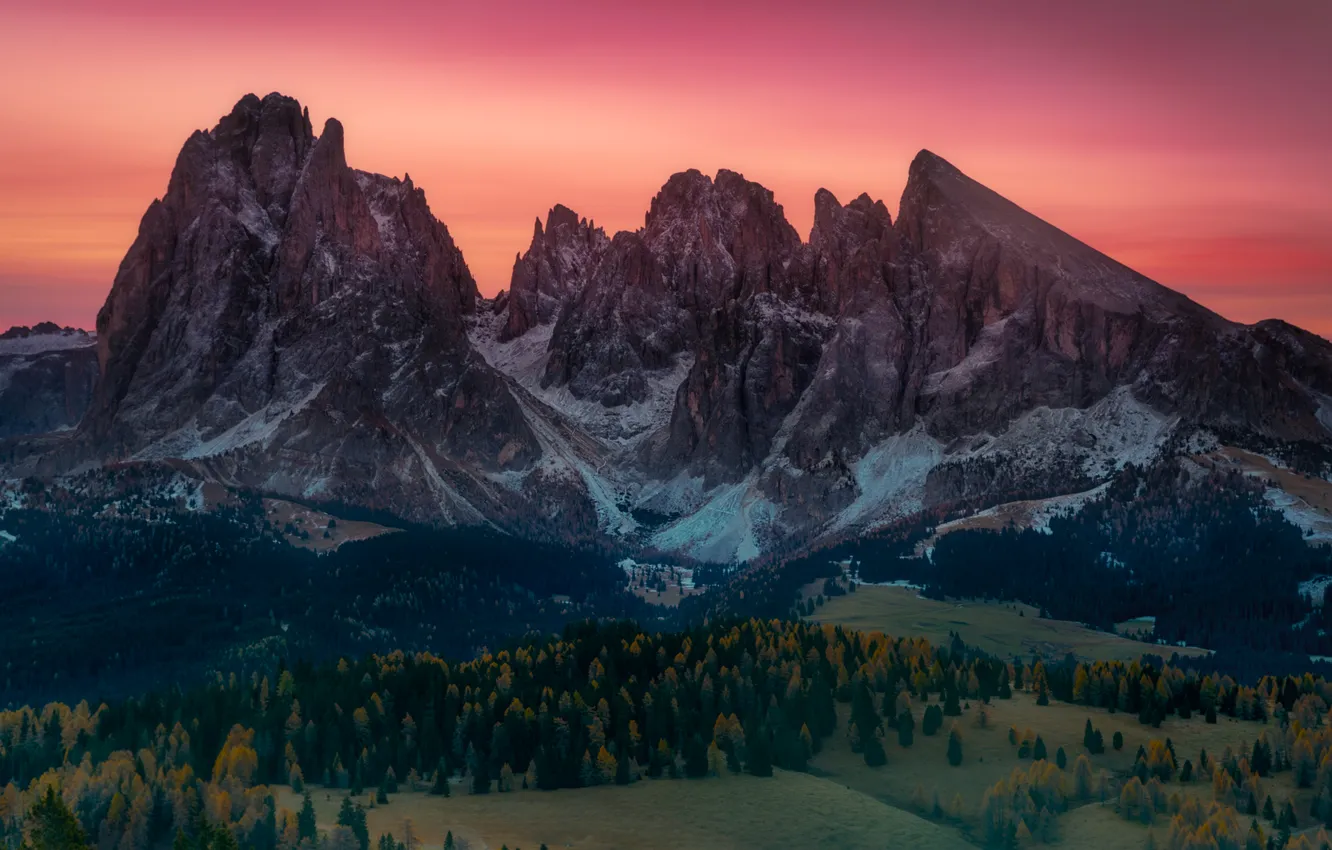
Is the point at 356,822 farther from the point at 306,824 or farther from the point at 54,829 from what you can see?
the point at 54,829

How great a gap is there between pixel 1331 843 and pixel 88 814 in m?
130

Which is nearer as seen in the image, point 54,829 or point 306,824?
point 54,829

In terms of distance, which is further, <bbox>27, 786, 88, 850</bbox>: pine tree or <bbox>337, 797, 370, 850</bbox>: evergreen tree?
<bbox>337, 797, 370, 850</bbox>: evergreen tree

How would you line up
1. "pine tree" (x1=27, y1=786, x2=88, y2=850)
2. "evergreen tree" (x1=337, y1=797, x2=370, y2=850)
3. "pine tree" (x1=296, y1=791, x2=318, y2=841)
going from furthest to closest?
1. "pine tree" (x1=296, y1=791, x2=318, y2=841)
2. "evergreen tree" (x1=337, y1=797, x2=370, y2=850)
3. "pine tree" (x1=27, y1=786, x2=88, y2=850)

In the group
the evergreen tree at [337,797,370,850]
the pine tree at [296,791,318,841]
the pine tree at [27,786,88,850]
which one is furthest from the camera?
the pine tree at [296,791,318,841]

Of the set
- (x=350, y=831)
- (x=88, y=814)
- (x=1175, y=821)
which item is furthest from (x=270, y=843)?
(x=1175, y=821)

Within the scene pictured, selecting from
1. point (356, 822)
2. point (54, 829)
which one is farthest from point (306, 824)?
point (54, 829)

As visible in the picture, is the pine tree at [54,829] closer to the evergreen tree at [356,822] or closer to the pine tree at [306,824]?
the pine tree at [306,824]

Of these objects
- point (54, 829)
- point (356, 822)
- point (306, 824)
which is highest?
point (54, 829)

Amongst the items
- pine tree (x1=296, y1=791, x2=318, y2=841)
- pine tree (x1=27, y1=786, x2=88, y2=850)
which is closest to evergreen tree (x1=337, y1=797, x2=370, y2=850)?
pine tree (x1=296, y1=791, x2=318, y2=841)

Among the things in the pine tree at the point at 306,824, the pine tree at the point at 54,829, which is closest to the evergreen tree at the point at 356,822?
the pine tree at the point at 306,824

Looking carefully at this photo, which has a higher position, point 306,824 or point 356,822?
point 356,822

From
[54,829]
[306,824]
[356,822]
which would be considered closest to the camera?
[54,829]

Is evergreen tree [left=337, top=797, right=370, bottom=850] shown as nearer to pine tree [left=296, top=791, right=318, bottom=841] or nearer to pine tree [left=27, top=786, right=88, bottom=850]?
pine tree [left=296, top=791, right=318, bottom=841]
